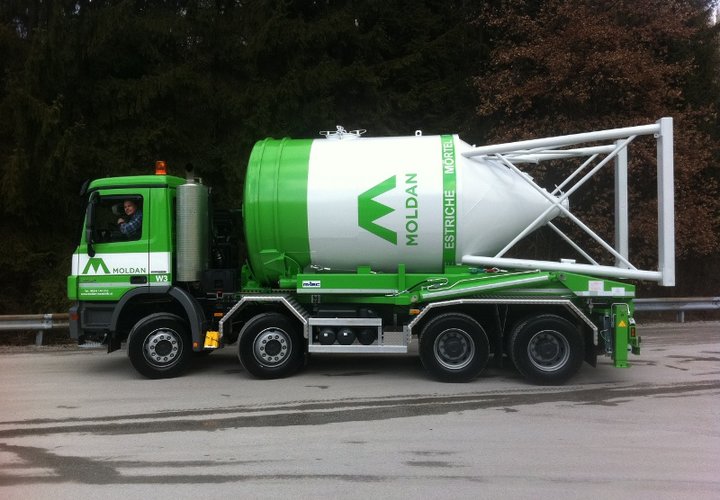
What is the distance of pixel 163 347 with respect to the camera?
27.9ft

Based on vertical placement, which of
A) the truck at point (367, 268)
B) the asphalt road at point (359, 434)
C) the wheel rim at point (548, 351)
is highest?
the truck at point (367, 268)

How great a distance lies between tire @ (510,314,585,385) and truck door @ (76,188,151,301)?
17.2ft

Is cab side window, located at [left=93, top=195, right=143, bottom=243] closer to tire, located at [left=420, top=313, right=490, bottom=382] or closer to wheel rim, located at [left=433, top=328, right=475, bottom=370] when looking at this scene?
tire, located at [left=420, top=313, right=490, bottom=382]

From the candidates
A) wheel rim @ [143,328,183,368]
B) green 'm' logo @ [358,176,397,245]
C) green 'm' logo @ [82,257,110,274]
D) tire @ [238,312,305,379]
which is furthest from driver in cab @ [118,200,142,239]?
green 'm' logo @ [358,176,397,245]

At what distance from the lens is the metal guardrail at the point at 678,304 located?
13.2 meters

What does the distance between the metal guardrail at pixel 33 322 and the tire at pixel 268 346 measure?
5024 mm

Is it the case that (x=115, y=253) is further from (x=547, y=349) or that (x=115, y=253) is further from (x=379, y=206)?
(x=547, y=349)

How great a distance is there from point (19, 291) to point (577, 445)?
12836 millimetres

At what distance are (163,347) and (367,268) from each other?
3.08 m

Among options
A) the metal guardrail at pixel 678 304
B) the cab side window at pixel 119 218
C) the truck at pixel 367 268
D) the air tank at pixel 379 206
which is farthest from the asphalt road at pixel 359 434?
the metal guardrail at pixel 678 304

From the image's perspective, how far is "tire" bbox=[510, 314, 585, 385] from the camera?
7.96m

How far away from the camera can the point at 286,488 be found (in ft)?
15.1

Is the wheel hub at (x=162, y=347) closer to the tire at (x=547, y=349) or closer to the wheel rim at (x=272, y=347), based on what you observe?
the wheel rim at (x=272, y=347)

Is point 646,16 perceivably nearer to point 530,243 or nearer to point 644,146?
point 644,146
